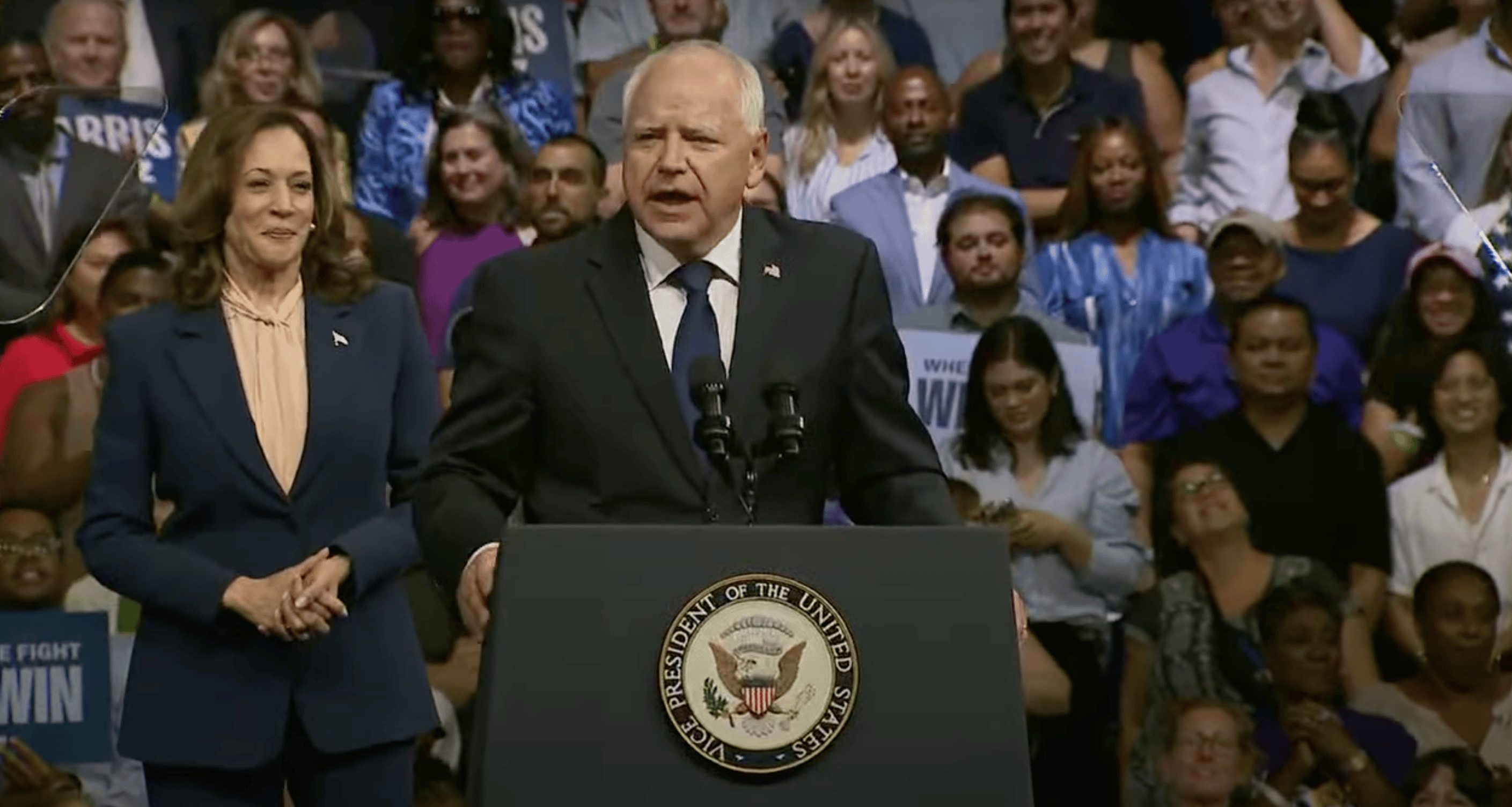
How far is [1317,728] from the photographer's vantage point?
19.2ft

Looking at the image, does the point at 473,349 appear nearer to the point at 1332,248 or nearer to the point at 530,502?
the point at 530,502

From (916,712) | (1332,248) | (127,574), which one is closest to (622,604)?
(916,712)

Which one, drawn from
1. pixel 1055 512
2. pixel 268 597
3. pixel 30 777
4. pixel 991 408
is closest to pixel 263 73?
pixel 30 777

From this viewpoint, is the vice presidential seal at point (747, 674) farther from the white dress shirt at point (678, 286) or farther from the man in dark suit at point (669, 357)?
the white dress shirt at point (678, 286)

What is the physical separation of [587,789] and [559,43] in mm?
3944

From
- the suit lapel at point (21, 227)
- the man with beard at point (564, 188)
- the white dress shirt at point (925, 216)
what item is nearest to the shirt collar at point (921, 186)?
the white dress shirt at point (925, 216)

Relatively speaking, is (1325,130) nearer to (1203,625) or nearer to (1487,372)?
(1487,372)

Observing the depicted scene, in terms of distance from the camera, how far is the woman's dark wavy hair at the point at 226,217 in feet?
11.7

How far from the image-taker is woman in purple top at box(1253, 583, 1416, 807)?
19.1ft

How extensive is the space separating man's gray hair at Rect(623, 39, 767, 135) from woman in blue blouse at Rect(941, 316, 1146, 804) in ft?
10.3

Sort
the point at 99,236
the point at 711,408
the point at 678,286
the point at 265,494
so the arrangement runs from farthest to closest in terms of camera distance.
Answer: the point at 99,236 < the point at 265,494 < the point at 678,286 < the point at 711,408

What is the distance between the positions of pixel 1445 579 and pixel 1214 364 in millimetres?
833

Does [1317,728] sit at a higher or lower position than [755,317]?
lower

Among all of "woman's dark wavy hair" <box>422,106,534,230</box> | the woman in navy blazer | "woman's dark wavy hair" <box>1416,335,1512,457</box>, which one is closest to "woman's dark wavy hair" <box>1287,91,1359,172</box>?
"woman's dark wavy hair" <box>1416,335,1512,457</box>
